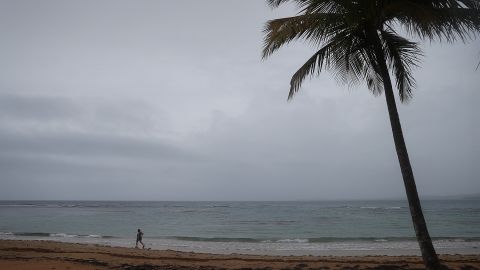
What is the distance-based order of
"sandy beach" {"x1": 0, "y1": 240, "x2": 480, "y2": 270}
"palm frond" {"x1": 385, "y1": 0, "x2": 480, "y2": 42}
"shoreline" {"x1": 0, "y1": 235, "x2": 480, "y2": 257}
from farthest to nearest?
"shoreline" {"x1": 0, "y1": 235, "x2": 480, "y2": 257} < "sandy beach" {"x1": 0, "y1": 240, "x2": 480, "y2": 270} < "palm frond" {"x1": 385, "y1": 0, "x2": 480, "y2": 42}

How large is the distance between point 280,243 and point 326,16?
20135 mm

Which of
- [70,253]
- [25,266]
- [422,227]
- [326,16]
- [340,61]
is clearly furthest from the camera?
[70,253]

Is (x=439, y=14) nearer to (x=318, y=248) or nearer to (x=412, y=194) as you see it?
(x=412, y=194)

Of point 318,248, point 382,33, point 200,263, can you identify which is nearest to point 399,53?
point 382,33

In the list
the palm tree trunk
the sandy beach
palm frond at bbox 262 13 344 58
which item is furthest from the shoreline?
palm frond at bbox 262 13 344 58

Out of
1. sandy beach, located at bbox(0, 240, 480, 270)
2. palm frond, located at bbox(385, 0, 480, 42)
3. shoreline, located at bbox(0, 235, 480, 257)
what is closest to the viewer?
palm frond, located at bbox(385, 0, 480, 42)

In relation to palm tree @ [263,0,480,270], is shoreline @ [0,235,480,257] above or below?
below

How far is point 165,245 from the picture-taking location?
24031mm

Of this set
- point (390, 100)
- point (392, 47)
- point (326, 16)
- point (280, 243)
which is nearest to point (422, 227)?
point (390, 100)

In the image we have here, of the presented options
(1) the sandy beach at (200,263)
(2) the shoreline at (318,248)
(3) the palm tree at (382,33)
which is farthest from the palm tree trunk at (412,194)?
(2) the shoreline at (318,248)

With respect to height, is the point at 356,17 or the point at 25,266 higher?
the point at 356,17

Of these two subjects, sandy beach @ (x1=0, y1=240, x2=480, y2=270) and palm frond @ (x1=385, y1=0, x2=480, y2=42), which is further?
sandy beach @ (x1=0, y1=240, x2=480, y2=270)

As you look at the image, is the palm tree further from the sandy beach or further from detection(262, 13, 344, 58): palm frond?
the sandy beach

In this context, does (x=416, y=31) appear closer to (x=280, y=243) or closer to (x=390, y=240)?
(x=280, y=243)
